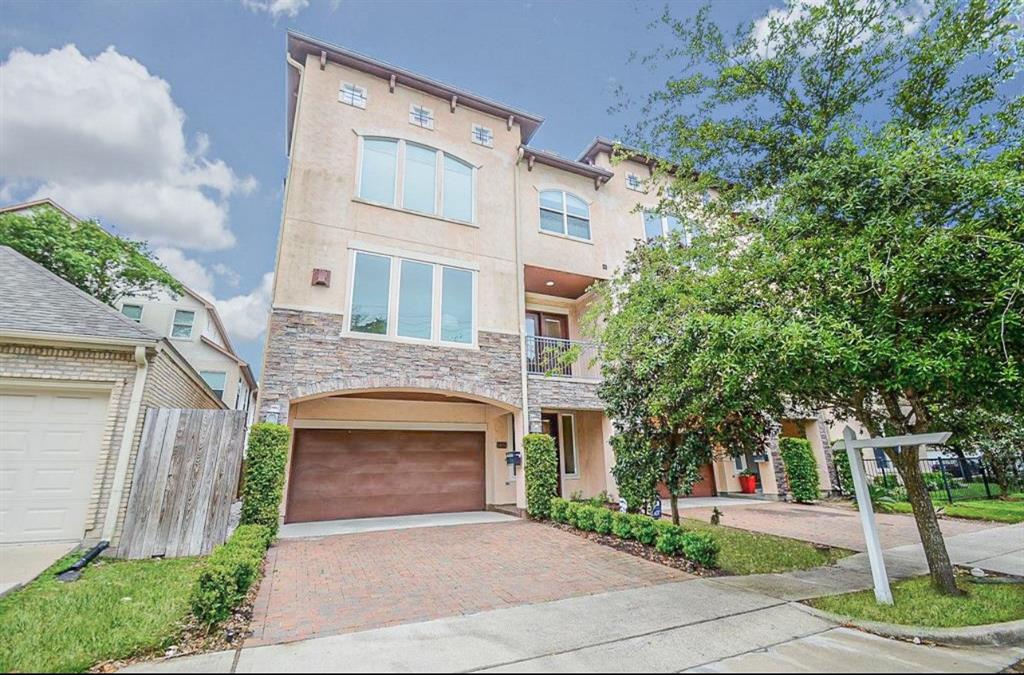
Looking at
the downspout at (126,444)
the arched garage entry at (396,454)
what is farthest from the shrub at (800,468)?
the downspout at (126,444)

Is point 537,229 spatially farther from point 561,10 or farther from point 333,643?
point 333,643

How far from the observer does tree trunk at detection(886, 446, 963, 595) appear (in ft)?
16.7

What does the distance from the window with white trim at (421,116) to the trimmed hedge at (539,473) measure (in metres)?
8.99

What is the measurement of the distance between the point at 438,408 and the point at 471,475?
2199mm

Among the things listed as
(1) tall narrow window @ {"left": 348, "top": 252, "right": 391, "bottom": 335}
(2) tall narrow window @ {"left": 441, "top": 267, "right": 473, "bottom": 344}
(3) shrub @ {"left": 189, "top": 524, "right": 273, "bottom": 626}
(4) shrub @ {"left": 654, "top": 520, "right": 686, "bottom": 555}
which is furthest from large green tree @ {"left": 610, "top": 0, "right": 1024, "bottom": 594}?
(1) tall narrow window @ {"left": 348, "top": 252, "right": 391, "bottom": 335}

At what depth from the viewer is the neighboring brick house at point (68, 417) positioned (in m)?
6.38

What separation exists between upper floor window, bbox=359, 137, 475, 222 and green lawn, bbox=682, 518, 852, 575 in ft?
31.8

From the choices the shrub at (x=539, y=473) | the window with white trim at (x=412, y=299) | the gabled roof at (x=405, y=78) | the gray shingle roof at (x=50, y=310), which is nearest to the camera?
the gray shingle roof at (x=50, y=310)

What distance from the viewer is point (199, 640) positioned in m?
3.74

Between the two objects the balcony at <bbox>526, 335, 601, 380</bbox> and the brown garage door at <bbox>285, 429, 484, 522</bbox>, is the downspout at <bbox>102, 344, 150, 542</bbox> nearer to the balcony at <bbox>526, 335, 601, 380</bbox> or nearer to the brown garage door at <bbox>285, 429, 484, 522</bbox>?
the brown garage door at <bbox>285, 429, 484, 522</bbox>

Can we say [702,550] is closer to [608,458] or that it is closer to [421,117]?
[608,458]

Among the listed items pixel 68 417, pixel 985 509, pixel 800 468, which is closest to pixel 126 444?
pixel 68 417

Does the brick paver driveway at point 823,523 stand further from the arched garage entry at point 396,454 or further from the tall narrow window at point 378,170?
the tall narrow window at point 378,170

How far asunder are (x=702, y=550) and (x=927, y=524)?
105 inches
